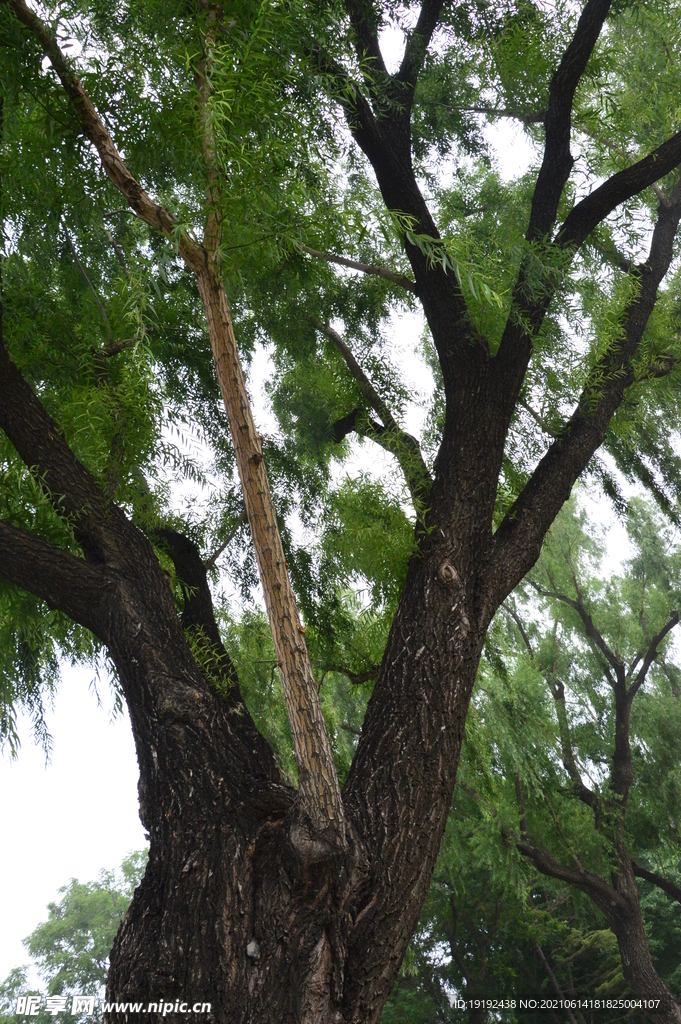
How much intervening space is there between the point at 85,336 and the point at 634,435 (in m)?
2.68

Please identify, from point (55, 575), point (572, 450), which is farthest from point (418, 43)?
point (55, 575)

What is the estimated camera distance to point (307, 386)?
13.1 ft

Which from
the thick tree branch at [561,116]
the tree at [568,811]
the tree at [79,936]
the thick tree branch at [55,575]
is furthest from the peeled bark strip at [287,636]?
the tree at [79,936]

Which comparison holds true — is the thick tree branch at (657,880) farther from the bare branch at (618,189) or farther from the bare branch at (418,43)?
the bare branch at (418,43)

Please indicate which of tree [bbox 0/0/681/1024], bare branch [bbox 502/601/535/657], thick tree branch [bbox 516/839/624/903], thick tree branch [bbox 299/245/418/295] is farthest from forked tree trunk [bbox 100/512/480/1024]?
bare branch [bbox 502/601/535/657]

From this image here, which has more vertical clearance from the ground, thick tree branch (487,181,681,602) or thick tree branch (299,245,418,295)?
thick tree branch (299,245,418,295)

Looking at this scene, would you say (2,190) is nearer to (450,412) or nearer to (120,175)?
(120,175)

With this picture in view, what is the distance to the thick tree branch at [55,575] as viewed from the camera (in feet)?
6.97

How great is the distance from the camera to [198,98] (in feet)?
5.79

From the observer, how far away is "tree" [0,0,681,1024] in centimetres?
174

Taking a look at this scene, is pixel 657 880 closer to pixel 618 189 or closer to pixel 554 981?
pixel 554 981

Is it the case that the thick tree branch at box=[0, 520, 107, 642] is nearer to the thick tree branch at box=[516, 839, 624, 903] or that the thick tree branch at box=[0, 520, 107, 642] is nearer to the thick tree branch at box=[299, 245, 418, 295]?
the thick tree branch at box=[299, 245, 418, 295]

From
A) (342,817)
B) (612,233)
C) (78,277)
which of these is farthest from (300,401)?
(342,817)

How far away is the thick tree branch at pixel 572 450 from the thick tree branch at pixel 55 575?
110 cm
